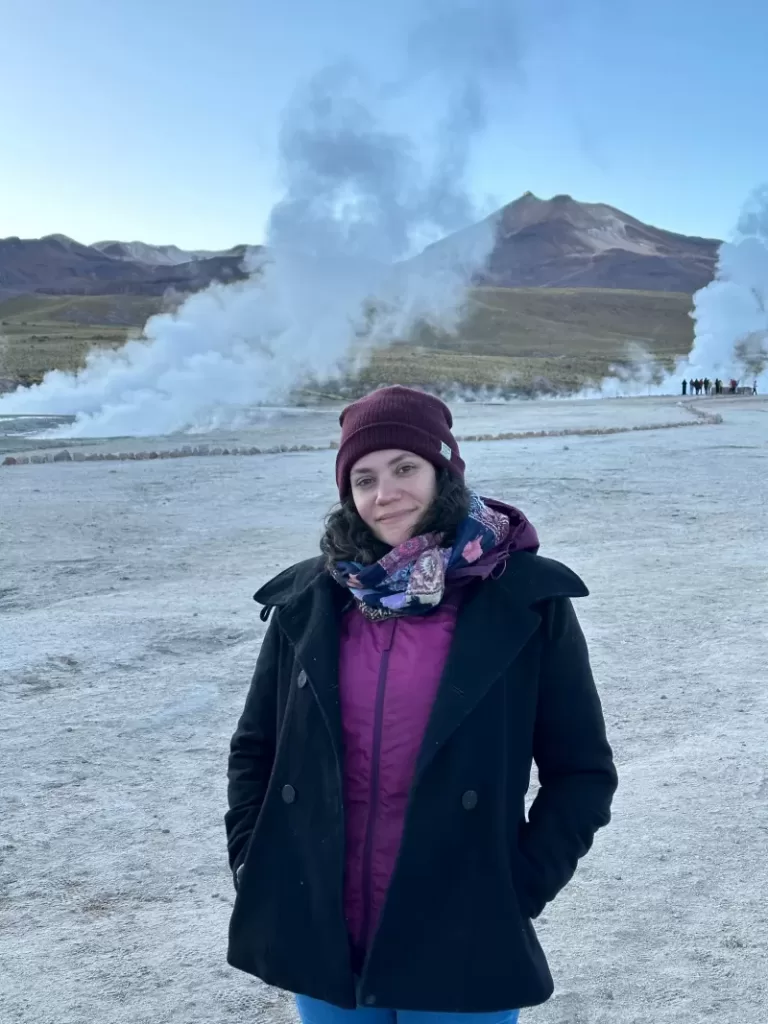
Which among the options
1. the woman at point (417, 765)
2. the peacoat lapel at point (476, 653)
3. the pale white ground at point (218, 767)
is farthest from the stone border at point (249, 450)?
the peacoat lapel at point (476, 653)

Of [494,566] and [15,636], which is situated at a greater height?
[494,566]

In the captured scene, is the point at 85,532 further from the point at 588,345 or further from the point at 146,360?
the point at 588,345

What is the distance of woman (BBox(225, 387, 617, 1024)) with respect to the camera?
1.94 m

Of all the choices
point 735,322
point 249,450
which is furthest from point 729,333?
point 249,450

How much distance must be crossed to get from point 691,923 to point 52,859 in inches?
92.7

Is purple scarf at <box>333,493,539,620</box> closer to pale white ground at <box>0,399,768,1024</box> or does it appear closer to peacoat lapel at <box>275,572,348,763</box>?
peacoat lapel at <box>275,572,348,763</box>

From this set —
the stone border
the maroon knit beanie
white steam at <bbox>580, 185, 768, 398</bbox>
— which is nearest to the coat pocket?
the maroon knit beanie

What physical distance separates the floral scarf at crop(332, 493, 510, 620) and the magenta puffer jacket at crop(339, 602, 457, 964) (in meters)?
0.07

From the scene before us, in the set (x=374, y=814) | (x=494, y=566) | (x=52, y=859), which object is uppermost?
(x=494, y=566)

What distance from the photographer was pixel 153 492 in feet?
46.2

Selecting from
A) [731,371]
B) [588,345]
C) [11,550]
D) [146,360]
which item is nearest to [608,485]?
[11,550]

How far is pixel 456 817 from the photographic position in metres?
1.95

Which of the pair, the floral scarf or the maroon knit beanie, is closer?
the floral scarf

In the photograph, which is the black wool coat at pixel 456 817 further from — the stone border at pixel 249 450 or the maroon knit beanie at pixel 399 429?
the stone border at pixel 249 450
